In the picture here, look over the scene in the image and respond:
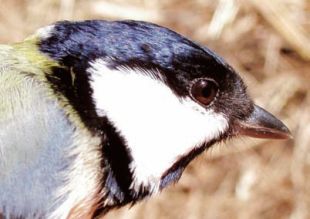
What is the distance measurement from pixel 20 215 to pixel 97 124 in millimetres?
193

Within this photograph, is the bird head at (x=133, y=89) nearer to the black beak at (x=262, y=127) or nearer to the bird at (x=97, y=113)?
the bird at (x=97, y=113)

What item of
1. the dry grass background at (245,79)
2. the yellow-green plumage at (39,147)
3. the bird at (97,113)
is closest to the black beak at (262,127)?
the bird at (97,113)

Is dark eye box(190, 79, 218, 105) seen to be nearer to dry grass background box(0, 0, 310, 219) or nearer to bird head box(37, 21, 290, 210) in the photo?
bird head box(37, 21, 290, 210)

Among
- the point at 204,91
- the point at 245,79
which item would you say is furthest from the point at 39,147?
the point at 245,79

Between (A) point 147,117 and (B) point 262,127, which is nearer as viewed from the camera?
(A) point 147,117

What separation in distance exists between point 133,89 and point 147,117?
1.9 inches

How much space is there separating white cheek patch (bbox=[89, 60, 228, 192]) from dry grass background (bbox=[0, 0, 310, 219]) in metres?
0.97

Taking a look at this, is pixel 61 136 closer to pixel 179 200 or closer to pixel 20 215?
pixel 20 215

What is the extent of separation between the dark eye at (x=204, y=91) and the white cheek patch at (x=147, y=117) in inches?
0.5

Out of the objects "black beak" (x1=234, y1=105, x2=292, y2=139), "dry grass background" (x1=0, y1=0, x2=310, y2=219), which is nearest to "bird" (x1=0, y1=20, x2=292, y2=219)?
"black beak" (x1=234, y1=105, x2=292, y2=139)

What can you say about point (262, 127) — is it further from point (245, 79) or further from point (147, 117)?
point (245, 79)

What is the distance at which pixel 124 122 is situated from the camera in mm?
1467

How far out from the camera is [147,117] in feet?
4.84

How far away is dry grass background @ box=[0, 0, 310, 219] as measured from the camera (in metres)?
2.60
